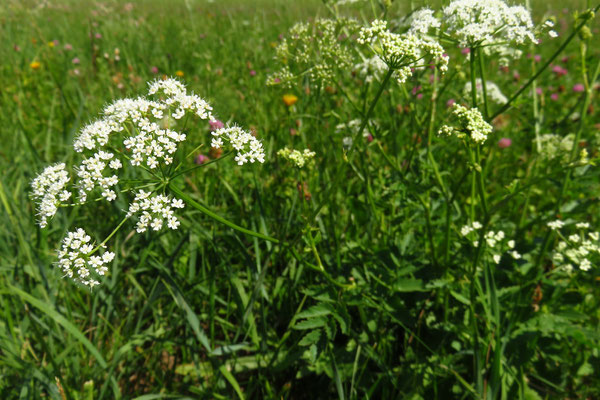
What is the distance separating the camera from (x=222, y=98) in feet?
14.3

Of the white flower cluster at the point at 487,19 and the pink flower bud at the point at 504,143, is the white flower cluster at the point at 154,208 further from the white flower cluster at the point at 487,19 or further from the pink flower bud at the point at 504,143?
the pink flower bud at the point at 504,143

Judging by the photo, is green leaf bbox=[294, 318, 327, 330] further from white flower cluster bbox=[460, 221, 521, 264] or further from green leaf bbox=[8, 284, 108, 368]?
green leaf bbox=[8, 284, 108, 368]

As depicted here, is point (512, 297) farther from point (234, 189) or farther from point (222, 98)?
point (222, 98)

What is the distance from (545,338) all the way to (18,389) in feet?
9.54

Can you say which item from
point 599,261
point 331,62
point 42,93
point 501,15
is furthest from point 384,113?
point 42,93

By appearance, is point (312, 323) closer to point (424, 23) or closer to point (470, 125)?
point (470, 125)

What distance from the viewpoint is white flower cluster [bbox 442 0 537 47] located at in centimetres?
196

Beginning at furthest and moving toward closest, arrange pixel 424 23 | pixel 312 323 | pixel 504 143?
pixel 504 143
pixel 424 23
pixel 312 323

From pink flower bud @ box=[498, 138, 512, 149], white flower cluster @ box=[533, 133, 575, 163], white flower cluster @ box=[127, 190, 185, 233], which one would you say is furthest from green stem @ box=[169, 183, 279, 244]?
pink flower bud @ box=[498, 138, 512, 149]

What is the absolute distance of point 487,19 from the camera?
193 centimetres

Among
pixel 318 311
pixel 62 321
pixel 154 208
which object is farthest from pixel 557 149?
pixel 62 321

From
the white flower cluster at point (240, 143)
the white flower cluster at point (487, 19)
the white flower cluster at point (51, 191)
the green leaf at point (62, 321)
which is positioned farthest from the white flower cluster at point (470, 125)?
the green leaf at point (62, 321)

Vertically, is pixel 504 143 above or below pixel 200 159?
above

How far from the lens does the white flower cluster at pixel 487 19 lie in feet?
6.42
